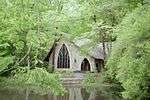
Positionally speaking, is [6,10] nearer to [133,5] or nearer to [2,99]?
[133,5]

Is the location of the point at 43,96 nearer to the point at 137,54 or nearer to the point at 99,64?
the point at 137,54

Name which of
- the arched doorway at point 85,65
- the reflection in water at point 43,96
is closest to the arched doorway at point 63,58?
the arched doorway at point 85,65

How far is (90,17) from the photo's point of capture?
106 ft

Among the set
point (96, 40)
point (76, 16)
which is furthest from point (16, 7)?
point (76, 16)

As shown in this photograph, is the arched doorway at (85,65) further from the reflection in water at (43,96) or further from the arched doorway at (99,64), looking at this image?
the reflection in water at (43,96)

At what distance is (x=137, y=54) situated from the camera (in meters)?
18.5

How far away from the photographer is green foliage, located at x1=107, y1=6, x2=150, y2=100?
16859 millimetres

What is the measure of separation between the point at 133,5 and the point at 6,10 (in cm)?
824

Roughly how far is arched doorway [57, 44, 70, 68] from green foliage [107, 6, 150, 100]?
2039cm

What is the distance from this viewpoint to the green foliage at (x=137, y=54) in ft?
55.3

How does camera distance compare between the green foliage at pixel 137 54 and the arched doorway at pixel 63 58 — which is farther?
the arched doorway at pixel 63 58

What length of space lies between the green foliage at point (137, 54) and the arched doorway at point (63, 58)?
66.9 ft

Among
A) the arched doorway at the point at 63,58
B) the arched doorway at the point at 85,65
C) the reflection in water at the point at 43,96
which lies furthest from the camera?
the arched doorway at the point at 85,65

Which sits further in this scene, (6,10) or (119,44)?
(119,44)
